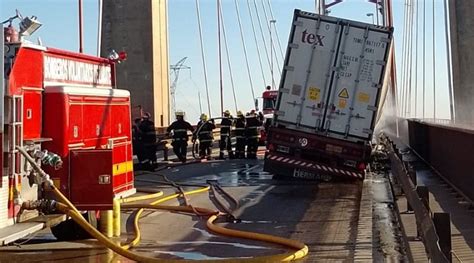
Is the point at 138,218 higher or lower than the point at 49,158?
lower

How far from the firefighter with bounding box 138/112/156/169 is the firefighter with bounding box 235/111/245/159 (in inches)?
193

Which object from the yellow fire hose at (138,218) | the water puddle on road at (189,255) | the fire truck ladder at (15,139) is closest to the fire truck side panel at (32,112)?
the fire truck ladder at (15,139)

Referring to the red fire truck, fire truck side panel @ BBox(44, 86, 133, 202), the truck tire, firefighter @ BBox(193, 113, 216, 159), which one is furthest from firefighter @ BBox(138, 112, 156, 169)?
the truck tire

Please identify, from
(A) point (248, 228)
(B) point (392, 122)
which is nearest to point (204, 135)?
(A) point (248, 228)

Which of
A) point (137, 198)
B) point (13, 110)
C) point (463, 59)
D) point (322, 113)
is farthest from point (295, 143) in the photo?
point (463, 59)

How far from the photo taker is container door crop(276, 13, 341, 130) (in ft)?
50.0

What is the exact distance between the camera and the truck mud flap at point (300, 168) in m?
15.3

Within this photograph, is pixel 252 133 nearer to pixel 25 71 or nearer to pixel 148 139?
pixel 148 139

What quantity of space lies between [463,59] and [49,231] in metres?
26.5

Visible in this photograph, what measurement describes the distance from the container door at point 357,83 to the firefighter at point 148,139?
5.34m

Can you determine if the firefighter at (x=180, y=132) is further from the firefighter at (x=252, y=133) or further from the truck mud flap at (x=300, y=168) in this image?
the truck mud flap at (x=300, y=168)

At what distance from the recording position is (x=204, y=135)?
22.9 metres

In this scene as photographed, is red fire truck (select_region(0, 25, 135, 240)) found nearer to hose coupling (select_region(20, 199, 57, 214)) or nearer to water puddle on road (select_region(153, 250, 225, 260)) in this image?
hose coupling (select_region(20, 199, 57, 214))

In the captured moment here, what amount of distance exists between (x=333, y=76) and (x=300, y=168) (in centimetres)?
218
